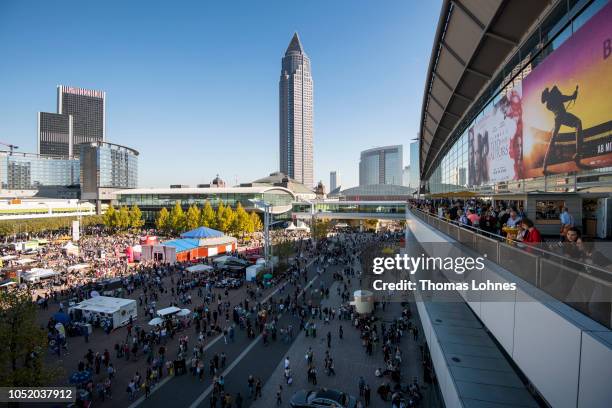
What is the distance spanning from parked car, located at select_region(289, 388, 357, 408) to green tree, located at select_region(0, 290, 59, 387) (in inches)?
314

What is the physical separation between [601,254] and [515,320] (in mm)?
1438

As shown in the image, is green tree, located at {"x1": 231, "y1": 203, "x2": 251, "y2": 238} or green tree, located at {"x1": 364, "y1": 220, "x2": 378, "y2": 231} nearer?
green tree, located at {"x1": 231, "y1": 203, "x2": 251, "y2": 238}

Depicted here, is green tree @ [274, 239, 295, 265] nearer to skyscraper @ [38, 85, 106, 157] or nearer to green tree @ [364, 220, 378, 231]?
green tree @ [364, 220, 378, 231]

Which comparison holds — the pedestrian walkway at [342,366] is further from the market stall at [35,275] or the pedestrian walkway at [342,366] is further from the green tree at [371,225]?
the green tree at [371,225]

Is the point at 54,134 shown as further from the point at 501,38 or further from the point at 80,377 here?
the point at 501,38

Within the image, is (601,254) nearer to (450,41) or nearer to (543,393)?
(543,393)

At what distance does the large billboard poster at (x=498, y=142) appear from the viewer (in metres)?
9.24

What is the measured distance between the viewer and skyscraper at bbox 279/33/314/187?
189m

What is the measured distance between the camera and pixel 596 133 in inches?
210

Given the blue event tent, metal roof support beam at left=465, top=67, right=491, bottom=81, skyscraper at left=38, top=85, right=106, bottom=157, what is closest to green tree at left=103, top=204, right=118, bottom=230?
the blue event tent

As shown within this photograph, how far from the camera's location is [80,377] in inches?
445

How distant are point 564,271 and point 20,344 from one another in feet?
47.7

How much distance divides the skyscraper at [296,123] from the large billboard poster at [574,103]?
180065 millimetres

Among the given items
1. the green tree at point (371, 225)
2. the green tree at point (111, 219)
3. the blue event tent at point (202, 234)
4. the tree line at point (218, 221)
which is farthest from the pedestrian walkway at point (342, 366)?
the green tree at point (111, 219)
